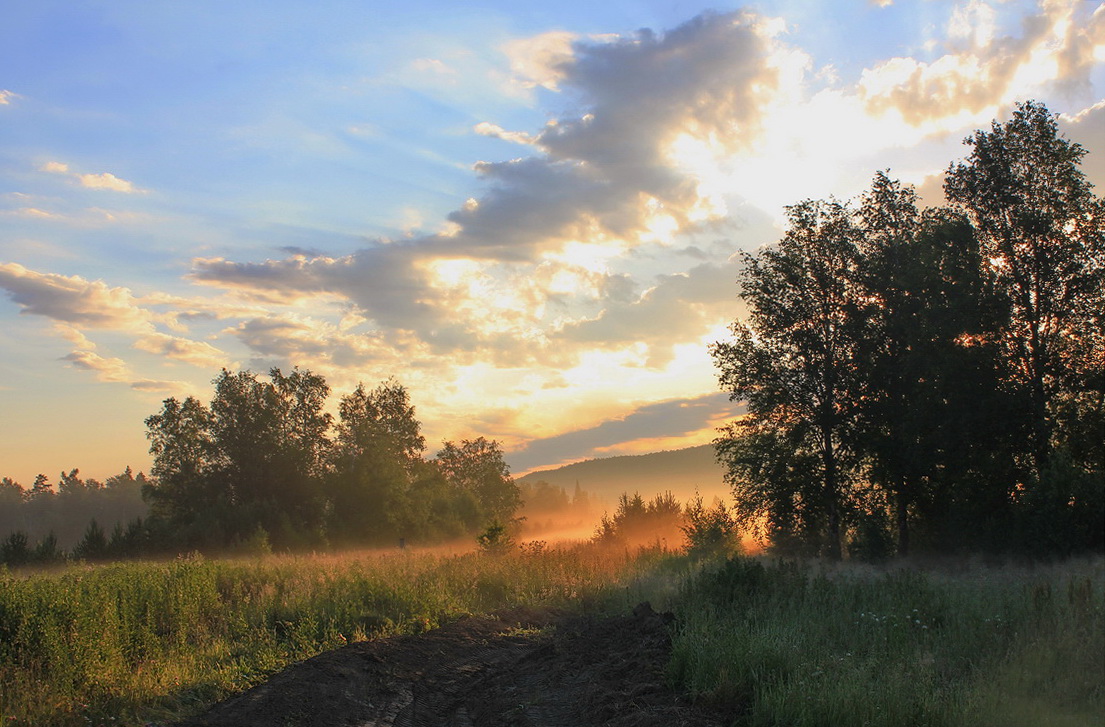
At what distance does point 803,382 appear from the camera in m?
34.0

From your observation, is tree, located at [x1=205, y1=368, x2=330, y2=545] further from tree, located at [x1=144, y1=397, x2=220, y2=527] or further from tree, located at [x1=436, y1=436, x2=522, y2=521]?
tree, located at [x1=436, y1=436, x2=522, y2=521]

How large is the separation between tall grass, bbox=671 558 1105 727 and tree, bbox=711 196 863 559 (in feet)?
67.9

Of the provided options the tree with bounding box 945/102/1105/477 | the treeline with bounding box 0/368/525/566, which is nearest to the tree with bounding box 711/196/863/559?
the tree with bounding box 945/102/1105/477

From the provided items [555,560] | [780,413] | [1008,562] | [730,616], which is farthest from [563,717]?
[780,413]

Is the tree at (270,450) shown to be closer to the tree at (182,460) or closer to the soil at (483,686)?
the tree at (182,460)

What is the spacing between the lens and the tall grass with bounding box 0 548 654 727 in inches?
335

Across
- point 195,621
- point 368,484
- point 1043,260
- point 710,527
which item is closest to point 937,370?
point 1043,260

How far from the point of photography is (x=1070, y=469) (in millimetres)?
23531

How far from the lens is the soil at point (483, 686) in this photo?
7.75m

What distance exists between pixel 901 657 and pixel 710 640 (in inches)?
86.5

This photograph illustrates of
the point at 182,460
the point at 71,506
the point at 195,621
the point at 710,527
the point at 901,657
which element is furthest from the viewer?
the point at 71,506

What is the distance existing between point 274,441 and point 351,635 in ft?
173

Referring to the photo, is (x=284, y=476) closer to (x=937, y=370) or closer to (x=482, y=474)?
(x=482, y=474)

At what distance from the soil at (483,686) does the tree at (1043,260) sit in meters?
22.4
